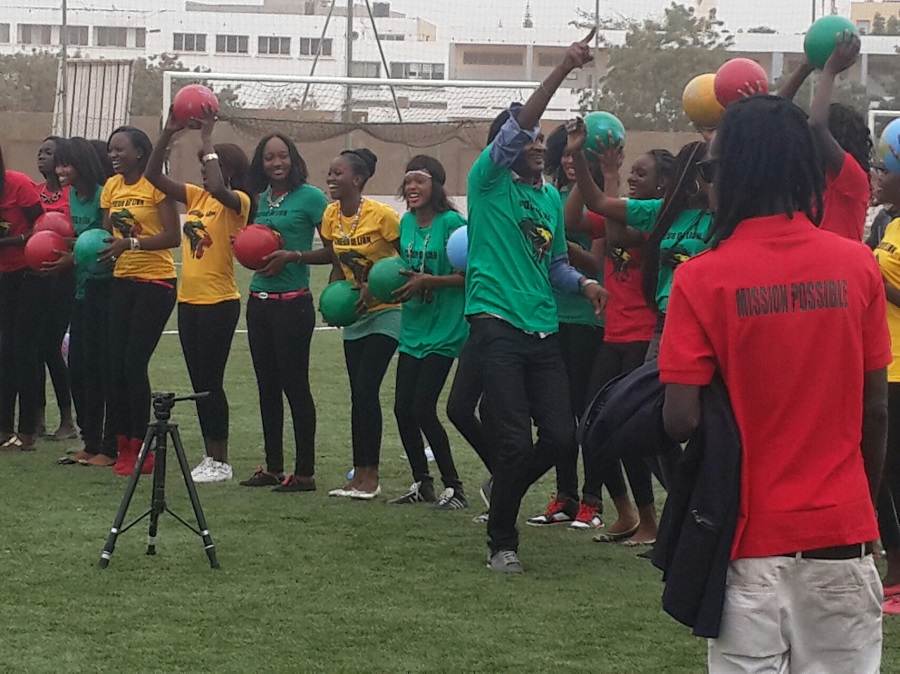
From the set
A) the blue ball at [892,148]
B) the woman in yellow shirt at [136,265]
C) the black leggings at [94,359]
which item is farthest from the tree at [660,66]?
the blue ball at [892,148]

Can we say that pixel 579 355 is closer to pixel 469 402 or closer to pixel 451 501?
pixel 469 402

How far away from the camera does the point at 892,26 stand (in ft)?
137

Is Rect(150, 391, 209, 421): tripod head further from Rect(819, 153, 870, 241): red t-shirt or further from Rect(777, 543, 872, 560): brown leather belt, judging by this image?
Rect(777, 543, 872, 560): brown leather belt

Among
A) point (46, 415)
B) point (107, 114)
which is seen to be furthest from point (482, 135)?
point (46, 415)

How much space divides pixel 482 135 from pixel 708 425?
2058 cm

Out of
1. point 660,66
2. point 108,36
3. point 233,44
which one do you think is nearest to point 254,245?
point 660,66

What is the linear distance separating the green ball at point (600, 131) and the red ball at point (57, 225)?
3.99m

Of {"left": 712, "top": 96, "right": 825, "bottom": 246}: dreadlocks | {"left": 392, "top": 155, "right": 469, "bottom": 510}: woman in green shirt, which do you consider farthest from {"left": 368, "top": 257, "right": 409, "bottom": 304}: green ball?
{"left": 712, "top": 96, "right": 825, "bottom": 246}: dreadlocks

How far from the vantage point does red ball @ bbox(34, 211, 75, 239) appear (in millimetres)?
9414

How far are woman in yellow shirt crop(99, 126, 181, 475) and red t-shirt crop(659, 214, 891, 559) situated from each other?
5.94 m

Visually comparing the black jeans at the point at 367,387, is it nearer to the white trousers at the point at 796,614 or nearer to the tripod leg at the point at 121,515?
the tripod leg at the point at 121,515

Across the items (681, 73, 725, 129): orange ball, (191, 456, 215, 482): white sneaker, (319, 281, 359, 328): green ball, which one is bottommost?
(191, 456, 215, 482): white sneaker

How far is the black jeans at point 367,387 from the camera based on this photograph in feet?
27.1

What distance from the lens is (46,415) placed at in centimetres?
1138
